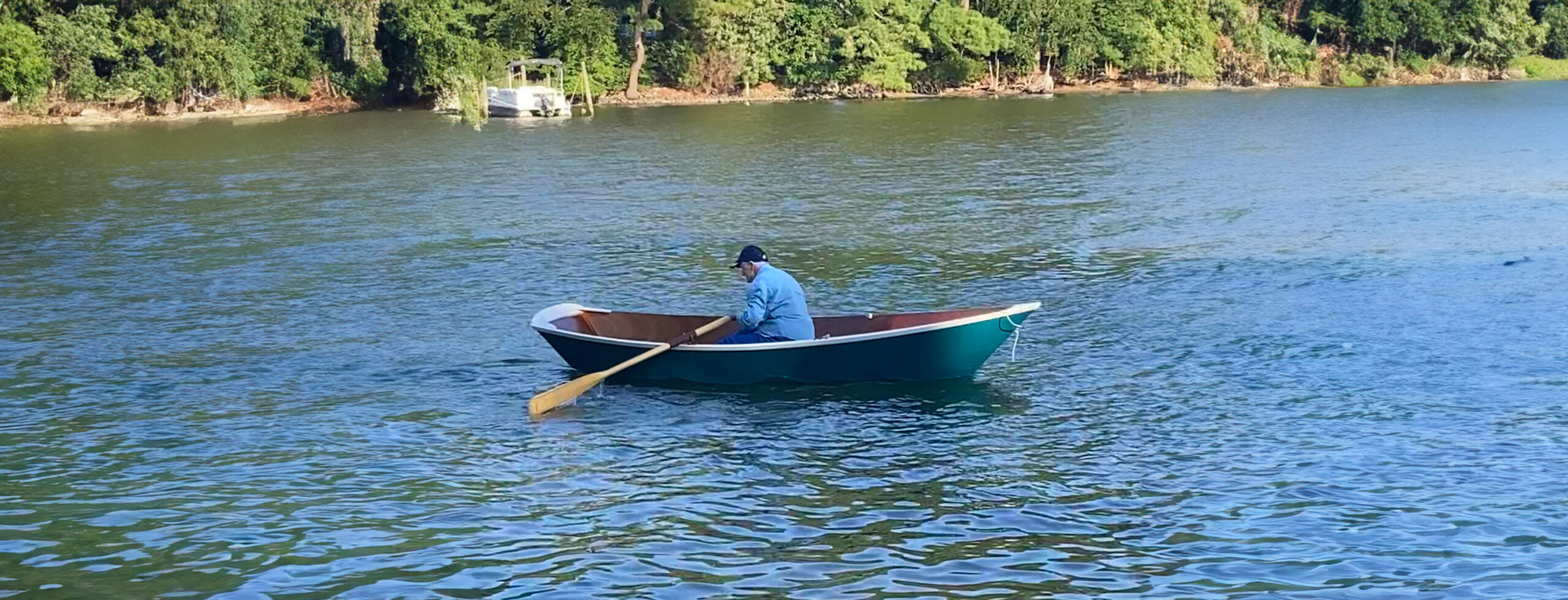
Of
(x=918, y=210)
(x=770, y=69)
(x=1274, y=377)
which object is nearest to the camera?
(x=1274, y=377)

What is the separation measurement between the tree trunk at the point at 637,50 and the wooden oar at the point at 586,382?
66.2 m

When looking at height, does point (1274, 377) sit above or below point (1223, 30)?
below

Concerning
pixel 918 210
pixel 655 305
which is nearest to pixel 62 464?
pixel 655 305

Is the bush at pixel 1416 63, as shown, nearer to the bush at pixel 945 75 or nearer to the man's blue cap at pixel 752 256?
the bush at pixel 945 75

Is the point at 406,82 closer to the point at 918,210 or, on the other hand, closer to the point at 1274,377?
the point at 918,210

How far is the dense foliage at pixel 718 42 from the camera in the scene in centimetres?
7169

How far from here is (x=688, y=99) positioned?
82750 millimetres

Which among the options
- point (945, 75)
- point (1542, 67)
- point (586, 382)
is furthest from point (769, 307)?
point (1542, 67)

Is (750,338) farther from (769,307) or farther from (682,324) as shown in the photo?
(682,324)

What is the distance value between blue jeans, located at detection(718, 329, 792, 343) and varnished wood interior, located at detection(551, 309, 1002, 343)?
0.61 meters

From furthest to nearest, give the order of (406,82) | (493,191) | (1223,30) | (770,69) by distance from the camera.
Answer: (1223,30)
(770,69)
(406,82)
(493,191)

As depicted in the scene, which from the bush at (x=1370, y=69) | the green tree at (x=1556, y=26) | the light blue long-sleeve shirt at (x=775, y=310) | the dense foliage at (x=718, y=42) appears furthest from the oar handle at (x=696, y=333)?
the green tree at (x=1556, y=26)

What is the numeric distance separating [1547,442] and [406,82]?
2843 inches

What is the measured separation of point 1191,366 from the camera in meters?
18.4
